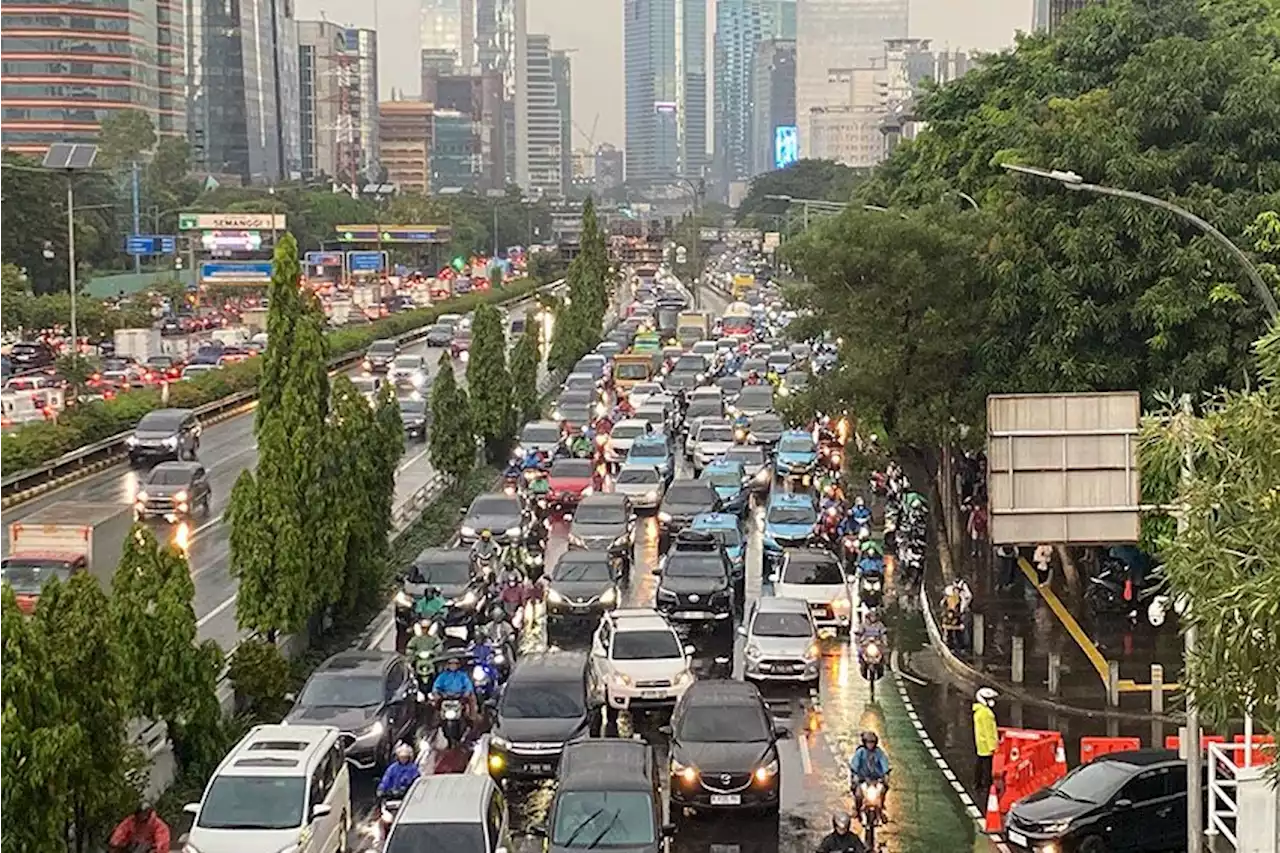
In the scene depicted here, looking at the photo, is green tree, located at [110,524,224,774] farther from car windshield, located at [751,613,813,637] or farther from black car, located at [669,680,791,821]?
car windshield, located at [751,613,813,637]

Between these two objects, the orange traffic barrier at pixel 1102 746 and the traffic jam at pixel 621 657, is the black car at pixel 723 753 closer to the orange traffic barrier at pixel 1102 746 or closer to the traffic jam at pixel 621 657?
the traffic jam at pixel 621 657

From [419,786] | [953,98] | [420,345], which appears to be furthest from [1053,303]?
[420,345]

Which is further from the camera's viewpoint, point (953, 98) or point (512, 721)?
point (953, 98)

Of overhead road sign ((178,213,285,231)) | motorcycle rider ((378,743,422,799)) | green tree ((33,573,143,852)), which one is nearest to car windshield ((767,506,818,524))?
motorcycle rider ((378,743,422,799))

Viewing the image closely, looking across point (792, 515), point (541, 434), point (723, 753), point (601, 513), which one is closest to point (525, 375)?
point (541, 434)

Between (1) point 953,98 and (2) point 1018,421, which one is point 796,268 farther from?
(1) point 953,98

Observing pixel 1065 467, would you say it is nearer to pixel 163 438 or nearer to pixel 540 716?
pixel 540 716

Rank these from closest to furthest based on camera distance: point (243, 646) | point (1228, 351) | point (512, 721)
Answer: point (512, 721), point (243, 646), point (1228, 351)

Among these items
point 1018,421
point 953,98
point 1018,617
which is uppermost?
point 953,98
